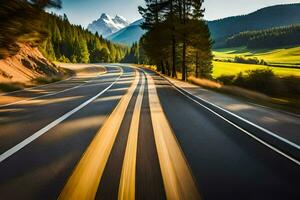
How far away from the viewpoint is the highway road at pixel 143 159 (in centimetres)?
358

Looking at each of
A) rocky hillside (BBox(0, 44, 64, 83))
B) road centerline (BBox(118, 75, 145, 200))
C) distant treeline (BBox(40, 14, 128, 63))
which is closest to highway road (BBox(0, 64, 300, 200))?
road centerline (BBox(118, 75, 145, 200))

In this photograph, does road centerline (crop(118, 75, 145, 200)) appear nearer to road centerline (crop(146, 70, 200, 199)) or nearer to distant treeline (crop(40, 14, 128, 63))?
road centerline (crop(146, 70, 200, 199))

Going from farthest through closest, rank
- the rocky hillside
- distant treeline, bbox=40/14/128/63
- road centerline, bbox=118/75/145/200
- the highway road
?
distant treeline, bbox=40/14/128/63 < the rocky hillside < the highway road < road centerline, bbox=118/75/145/200

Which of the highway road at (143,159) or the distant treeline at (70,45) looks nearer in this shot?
the highway road at (143,159)

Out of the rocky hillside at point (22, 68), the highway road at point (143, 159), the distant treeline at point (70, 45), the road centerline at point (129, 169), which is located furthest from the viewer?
the distant treeline at point (70, 45)

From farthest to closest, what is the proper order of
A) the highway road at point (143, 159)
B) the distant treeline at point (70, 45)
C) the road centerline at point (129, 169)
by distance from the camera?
the distant treeline at point (70, 45), the highway road at point (143, 159), the road centerline at point (129, 169)

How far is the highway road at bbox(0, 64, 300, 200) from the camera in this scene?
11.7 ft

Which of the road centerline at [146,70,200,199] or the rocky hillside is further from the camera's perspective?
the rocky hillside

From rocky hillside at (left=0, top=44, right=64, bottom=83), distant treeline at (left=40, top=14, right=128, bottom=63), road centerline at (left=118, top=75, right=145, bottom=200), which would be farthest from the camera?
distant treeline at (left=40, top=14, right=128, bottom=63)

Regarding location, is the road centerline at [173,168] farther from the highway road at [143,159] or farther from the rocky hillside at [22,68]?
the rocky hillside at [22,68]

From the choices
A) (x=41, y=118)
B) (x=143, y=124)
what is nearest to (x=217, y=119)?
(x=143, y=124)

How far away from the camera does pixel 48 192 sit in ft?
11.3

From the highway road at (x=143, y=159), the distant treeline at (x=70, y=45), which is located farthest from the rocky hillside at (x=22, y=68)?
the distant treeline at (x=70, y=45)

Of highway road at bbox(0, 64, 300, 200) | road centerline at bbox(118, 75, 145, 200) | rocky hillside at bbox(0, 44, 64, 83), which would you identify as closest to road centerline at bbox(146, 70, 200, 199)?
highway road at bbox(0, 64, 300, 200)
